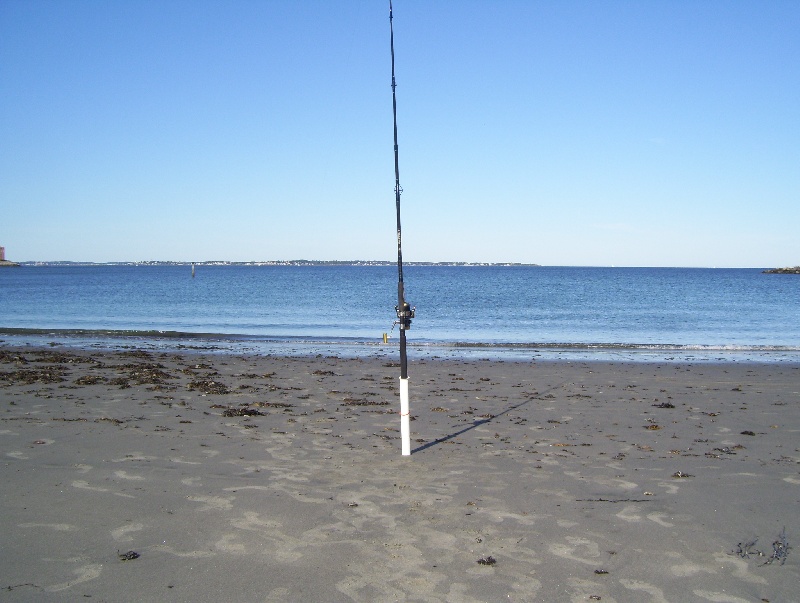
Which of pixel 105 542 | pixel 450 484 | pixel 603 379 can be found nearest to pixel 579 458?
pixel 450 484

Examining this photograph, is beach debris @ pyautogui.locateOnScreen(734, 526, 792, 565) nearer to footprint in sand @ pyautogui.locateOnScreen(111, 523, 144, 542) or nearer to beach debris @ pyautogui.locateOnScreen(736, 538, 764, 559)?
beach debris @ pyautogui.locateOnScreen(736, 538, 764, 559)

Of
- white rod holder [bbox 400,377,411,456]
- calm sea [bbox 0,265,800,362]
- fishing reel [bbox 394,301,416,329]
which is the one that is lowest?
calm sea [bbox 0,265,800,362]

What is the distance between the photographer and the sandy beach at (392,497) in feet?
17.0

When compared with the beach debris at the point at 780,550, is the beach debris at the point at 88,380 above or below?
above

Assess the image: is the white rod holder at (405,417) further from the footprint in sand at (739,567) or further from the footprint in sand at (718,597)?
the footprint in sand at (718,597)

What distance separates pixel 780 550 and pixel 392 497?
11.6ft

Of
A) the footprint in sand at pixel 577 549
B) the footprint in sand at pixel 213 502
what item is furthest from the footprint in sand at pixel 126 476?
the footprint in sand at pixel 577 549

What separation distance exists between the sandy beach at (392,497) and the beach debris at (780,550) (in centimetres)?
3

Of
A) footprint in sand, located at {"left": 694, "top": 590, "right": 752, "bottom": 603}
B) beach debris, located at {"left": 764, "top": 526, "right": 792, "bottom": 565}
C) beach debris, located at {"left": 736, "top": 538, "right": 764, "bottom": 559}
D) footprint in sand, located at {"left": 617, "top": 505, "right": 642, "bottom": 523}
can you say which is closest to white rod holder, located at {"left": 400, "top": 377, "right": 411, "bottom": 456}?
footprint in sand, located at {"left": 617, "top": 505, "right": 642, "bottom": 523}

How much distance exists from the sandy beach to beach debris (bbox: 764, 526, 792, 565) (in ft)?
0.09

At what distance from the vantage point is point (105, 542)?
19.1ft

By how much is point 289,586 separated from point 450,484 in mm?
2796

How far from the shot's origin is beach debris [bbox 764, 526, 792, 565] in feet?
18.2

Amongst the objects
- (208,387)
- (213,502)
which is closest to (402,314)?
(213,502)
